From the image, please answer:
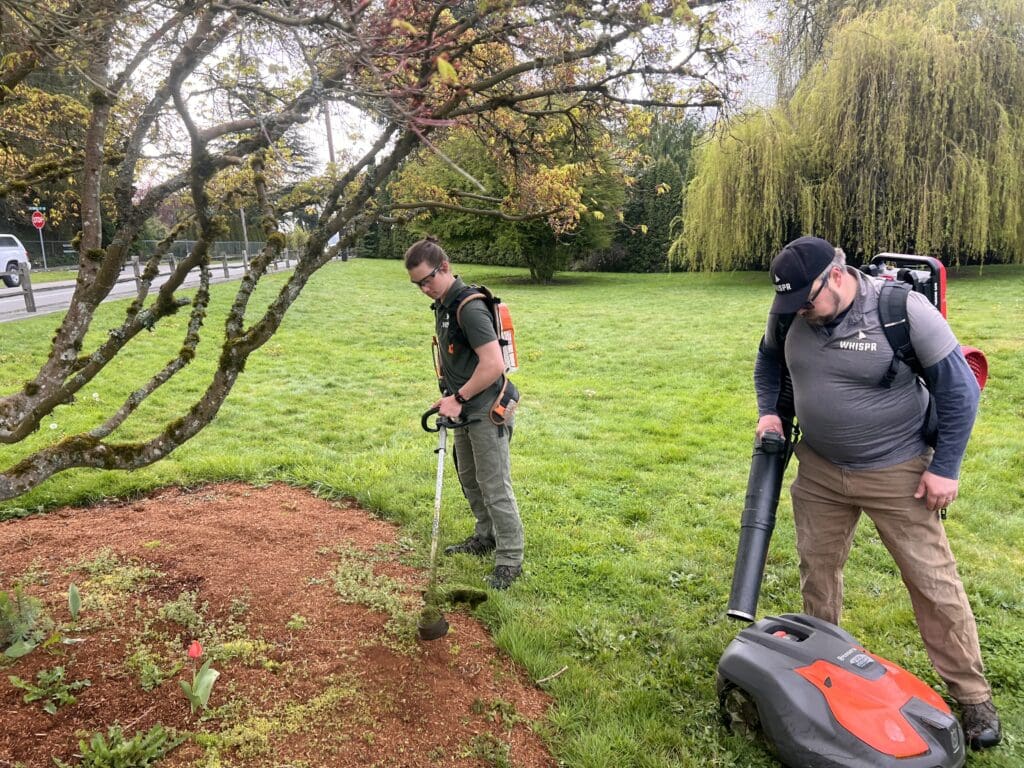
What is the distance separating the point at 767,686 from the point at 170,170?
3963 millimetres

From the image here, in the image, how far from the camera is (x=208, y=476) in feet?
17.7

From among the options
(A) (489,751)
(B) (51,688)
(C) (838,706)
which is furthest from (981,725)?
(B) (51,688)

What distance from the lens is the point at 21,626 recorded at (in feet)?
9.43

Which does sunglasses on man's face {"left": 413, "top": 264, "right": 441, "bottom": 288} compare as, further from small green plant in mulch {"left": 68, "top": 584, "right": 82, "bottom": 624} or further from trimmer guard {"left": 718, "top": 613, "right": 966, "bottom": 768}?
trimmer guard {"left": 718, "top": 613, "right": 966, "bottom": 768}

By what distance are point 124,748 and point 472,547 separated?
2361 millimetres

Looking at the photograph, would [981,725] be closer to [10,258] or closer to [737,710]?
[737,710]

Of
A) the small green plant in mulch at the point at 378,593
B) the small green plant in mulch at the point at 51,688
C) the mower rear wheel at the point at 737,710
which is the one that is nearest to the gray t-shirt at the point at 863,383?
the mower rear wheel at the point at 737,710

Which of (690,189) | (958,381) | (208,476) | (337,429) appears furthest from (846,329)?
(690,189)

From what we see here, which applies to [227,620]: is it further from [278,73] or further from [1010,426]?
[1010,426]

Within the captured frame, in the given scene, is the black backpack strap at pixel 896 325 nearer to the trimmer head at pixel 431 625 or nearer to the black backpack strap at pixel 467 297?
the black backpack strap at pixel 467 297

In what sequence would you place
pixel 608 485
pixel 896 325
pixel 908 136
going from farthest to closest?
pixel 908 136 < pixel 608 485 < pixel 896 325

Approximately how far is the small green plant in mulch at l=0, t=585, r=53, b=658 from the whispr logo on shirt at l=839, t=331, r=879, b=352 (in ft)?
11.9

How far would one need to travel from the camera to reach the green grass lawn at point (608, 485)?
320 centimetres

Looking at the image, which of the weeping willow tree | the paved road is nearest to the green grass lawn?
the paved road
